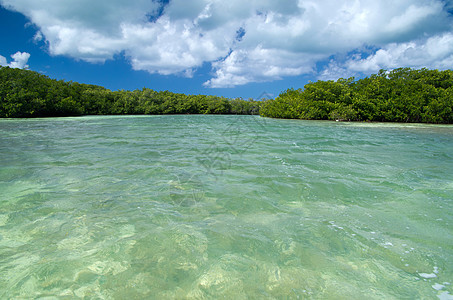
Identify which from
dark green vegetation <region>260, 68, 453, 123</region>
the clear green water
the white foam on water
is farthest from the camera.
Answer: dark green vegetation <region>260, 68, 453, 123</region>

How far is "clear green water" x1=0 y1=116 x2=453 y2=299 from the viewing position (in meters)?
1.97

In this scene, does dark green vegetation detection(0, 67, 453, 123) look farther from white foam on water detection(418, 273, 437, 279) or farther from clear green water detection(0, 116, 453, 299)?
white foam on water detection(418, 273, 437, 279)

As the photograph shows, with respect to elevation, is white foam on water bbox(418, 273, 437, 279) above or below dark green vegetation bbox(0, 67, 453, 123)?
below

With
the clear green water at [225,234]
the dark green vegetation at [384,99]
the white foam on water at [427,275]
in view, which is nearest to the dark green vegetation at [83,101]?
the dark green vegetation at [384,99]

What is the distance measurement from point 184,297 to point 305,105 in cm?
3605

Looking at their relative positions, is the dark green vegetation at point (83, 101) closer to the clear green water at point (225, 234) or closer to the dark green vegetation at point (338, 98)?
the dark green vegetation at point (338, 98)

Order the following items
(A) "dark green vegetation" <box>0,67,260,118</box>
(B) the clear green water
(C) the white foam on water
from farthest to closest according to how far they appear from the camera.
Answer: (A) "dark green vegetation" <box>0,67,260,118</box> < (C) the white foam on water < (B) the clear green water

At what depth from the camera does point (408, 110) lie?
91.6 feet

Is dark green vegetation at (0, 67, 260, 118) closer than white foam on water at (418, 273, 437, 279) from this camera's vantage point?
No

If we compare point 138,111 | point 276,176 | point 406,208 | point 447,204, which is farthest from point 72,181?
point 138,111

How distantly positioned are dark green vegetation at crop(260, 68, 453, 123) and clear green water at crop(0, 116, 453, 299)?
28054mm

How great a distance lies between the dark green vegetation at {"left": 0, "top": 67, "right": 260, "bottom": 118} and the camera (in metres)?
34.7

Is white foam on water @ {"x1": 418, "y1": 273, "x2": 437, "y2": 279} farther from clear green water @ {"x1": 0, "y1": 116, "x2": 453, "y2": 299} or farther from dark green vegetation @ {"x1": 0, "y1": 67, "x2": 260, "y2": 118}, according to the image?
dark green vegetation @ {"x1": 0, "y1": 67, "x2": 260, "y2": 118}

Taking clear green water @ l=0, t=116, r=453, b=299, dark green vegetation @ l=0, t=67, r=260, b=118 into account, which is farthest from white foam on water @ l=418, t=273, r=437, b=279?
dark green vegetation @ l=0, t=67, r=260, b=118
